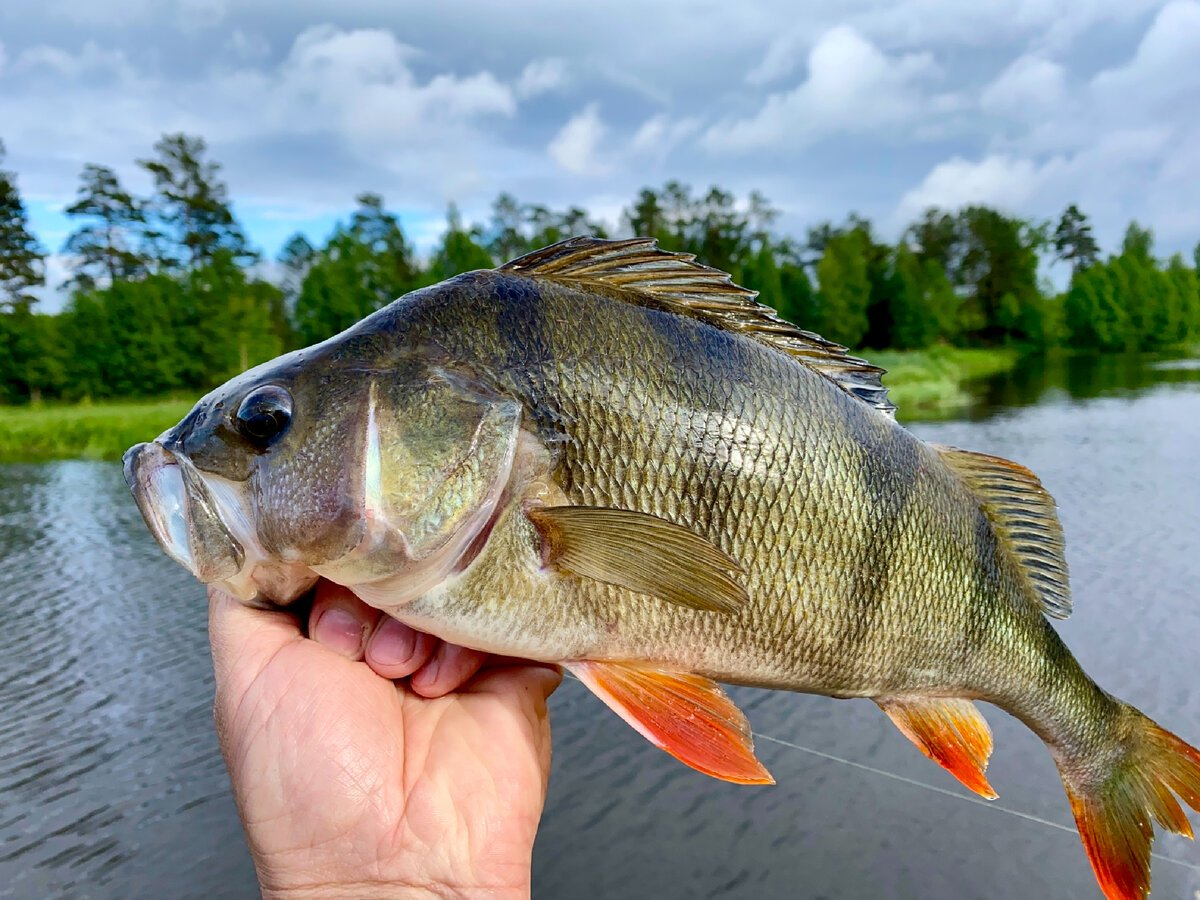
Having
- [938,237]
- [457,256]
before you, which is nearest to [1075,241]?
[938,237]

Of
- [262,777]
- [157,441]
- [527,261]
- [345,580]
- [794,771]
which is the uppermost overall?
[527,261]

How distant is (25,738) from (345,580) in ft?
26.8

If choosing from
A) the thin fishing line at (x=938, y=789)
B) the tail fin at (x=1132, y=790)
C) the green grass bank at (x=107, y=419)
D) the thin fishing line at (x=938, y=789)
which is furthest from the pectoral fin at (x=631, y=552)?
the green grass bank at (x=107, y=419)

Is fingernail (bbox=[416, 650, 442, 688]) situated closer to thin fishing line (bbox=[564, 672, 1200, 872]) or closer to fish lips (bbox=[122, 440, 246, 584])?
fish lips (bbox=[122, 440, 246, 584])

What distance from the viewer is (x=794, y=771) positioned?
22.5ft

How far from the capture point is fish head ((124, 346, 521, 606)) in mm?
1749

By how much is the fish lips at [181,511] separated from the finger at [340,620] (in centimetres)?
32

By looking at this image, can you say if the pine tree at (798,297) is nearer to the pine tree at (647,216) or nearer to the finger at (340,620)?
the pine tree at (647,216)

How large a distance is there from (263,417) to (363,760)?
0.87m

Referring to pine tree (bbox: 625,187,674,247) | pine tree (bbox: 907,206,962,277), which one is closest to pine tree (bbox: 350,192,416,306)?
pine tree (bbox: 625,187,674,247)

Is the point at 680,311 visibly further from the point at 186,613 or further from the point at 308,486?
the point at 186,613

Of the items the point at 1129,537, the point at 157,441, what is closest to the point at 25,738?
the point at 157,441

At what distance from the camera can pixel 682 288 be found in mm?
2193

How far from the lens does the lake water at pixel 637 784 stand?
18.9ft
